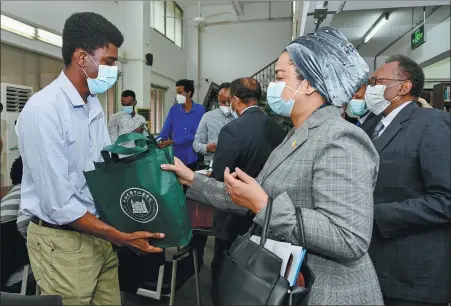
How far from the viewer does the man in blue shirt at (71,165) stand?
994 mm

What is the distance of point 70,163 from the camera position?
1.07 meters

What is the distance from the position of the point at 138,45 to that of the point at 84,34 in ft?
4.72

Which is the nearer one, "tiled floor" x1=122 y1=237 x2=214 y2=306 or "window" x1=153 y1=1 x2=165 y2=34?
"tiled floor" x1=122 y1=237 x2=214 y2=306

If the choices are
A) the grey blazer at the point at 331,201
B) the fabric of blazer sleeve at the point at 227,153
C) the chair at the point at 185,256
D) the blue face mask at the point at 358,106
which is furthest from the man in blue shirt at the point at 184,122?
the grey blazer at the point at 331,201

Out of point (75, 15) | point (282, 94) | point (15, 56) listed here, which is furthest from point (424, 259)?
point (15, 56)

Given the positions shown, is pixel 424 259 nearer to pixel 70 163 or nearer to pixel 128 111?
pixel 70 163

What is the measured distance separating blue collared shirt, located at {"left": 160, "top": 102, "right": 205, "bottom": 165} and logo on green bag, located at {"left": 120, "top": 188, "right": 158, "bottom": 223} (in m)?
1.73

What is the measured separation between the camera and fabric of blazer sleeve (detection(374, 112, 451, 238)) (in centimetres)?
116

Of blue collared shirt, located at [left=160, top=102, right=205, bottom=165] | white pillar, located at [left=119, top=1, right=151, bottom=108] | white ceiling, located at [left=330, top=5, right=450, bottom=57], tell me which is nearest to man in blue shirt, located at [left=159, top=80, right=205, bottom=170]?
blue collared shirt, located at [left=160, top=102, right=205, bottom=165]

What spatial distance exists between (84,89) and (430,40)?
18.0 feet

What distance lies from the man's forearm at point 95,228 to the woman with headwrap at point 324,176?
0.27 metres

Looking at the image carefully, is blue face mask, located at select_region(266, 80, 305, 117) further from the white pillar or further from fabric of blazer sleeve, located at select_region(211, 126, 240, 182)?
the white pillar

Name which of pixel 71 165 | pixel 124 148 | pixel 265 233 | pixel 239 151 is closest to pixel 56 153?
pixel 71 165

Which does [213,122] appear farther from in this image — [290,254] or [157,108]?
[290,254]
